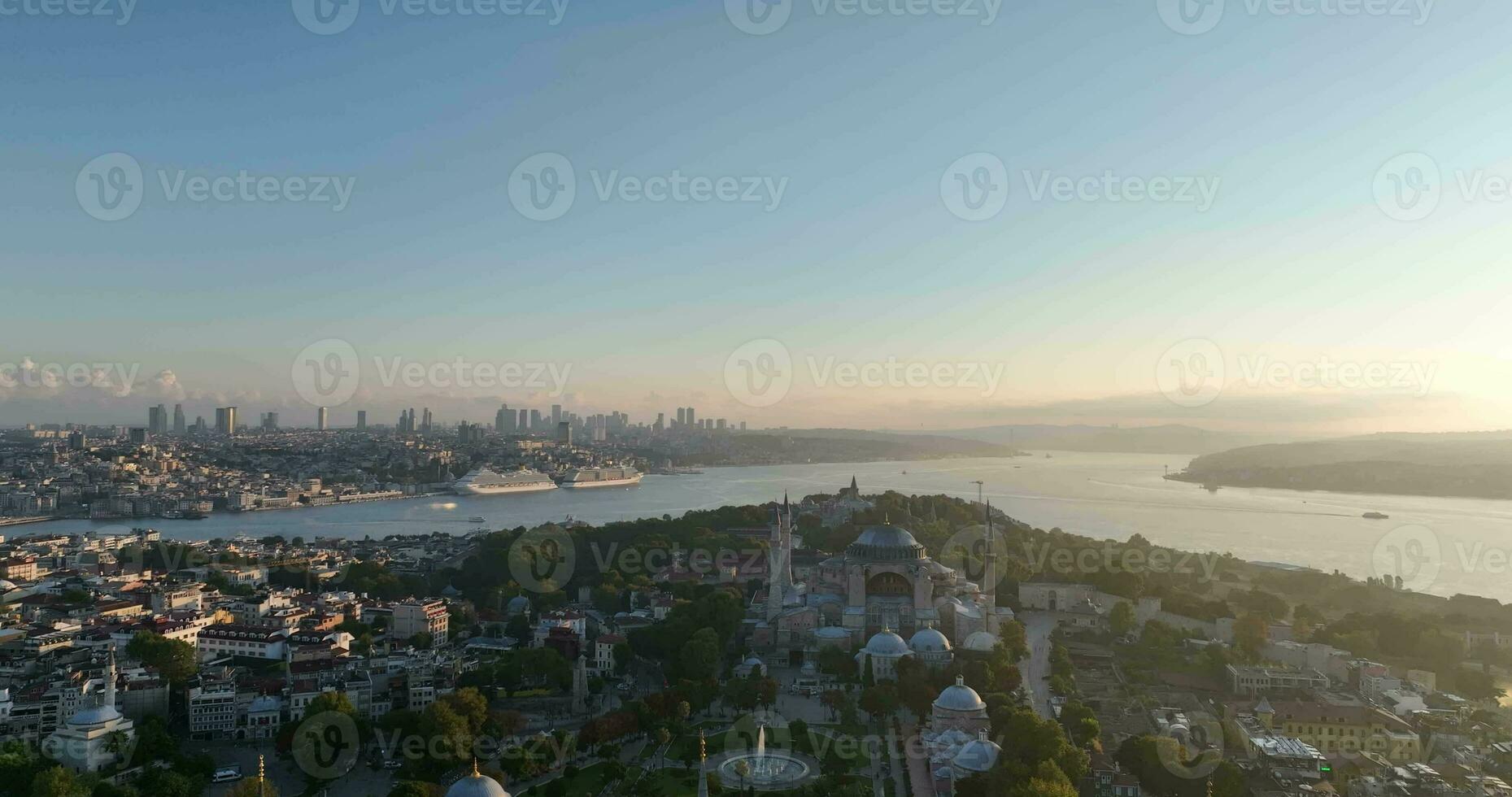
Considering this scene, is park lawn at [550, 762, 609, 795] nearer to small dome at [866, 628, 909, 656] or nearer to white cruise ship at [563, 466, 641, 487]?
small dome at [866, 628, 909, 656]

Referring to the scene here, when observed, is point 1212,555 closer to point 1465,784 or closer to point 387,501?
point 1465,784

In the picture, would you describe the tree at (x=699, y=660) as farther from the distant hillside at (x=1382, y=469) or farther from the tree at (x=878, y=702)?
the distant hillside at (x=1382, y=469)

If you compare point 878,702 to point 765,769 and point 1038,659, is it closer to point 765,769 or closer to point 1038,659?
point 765,769

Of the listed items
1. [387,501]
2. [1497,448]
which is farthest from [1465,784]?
[1497,448]

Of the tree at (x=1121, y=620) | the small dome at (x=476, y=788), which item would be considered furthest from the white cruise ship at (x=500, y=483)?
the small dome at (x=476, y=788)

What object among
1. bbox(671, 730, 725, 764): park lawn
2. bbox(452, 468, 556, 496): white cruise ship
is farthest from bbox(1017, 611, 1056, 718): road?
bbox(452, 468, 556, 496): white cruise ship
